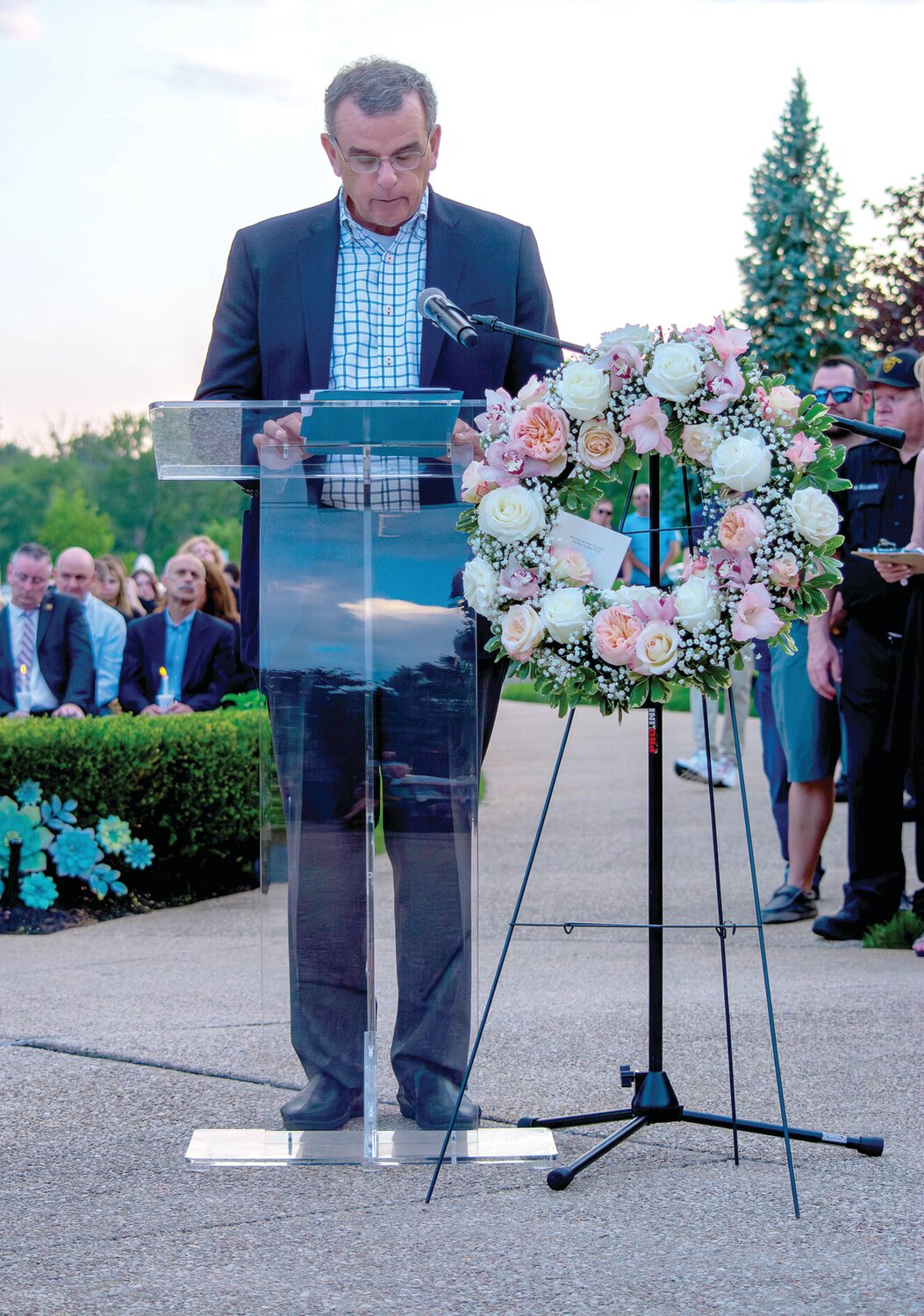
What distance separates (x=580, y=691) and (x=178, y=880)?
208 inches

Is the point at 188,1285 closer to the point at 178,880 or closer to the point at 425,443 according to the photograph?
the point at 425,443

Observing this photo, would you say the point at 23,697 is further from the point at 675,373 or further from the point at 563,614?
the point at 675,373

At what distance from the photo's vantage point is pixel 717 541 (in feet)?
11.4

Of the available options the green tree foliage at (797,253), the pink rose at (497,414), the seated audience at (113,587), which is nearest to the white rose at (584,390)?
the pink rose at (497,414)

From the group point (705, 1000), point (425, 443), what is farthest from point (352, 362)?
point (705, 1000)

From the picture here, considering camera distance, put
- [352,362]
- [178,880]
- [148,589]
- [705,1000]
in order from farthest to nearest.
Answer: [148,589] < [178,880] < [705,1000] < [352,362]

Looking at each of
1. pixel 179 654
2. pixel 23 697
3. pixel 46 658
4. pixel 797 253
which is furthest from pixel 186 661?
pixel 797 253

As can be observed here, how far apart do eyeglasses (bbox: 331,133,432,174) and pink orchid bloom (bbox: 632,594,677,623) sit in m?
1.17

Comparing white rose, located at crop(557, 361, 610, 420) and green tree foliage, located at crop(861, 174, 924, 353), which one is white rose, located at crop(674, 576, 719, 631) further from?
green tree foliage, located at crop(861, 174, 924, 353)

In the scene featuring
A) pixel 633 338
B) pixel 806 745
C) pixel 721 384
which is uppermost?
pixel 633 338

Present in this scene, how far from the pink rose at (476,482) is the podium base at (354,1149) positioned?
1434 millimetres

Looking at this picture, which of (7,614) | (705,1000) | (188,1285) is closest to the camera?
(188,1285)

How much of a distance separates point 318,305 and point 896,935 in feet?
13.1

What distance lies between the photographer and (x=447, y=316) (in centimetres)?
337
